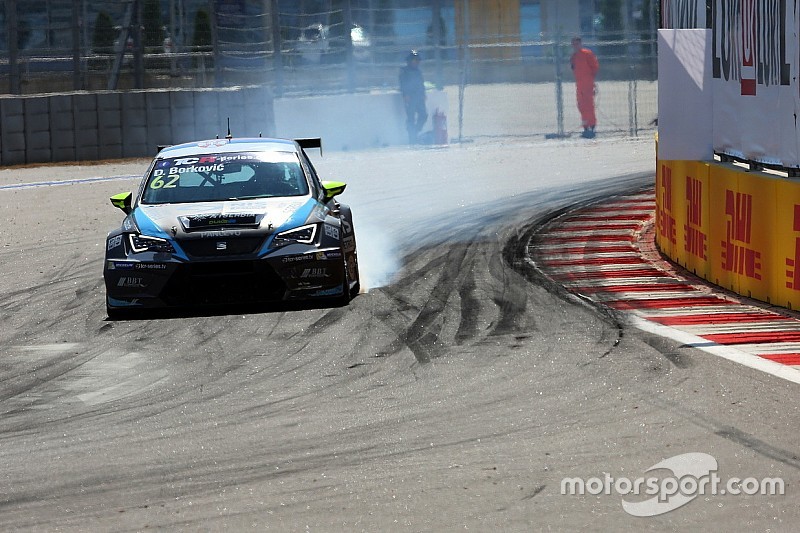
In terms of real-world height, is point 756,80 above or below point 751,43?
below

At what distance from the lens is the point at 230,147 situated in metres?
11.3

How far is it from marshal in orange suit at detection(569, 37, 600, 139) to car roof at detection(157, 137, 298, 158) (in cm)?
1679

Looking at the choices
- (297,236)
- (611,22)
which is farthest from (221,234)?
(611,22)

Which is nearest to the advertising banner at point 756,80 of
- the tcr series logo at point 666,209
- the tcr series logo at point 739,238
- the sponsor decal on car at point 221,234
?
the tcr series logo at point 739,238

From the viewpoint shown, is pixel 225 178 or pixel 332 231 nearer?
pixel 332 231

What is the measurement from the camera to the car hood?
9.77m

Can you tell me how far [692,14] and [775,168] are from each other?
2.37 meters

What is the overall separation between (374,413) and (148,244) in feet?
11.2

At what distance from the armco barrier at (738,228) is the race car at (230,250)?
9.93 ft

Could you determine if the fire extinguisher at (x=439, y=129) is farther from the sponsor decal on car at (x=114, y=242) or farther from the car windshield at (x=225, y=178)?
the sponsor decal on car at (x=114, y=242)

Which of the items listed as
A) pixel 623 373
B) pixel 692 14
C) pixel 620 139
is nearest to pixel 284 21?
pixel 620 139

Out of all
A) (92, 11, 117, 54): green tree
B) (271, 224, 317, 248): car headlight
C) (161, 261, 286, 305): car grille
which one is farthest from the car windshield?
(92, 11, 117, 54): green tree

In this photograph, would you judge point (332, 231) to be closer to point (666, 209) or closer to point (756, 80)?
point (756, 80)

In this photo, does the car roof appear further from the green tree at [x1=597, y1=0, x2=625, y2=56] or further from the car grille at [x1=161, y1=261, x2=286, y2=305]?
the green tree at [x1=597, y1=0, x2=625, y2=56]
